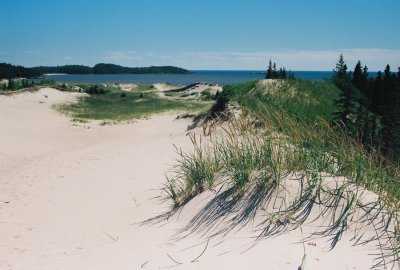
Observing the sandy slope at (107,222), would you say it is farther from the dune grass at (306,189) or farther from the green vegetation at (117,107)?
the green vegetation at (117,107)

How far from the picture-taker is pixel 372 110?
42062 millimetres

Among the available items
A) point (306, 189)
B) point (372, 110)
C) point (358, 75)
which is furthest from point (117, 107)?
point (358, 75)

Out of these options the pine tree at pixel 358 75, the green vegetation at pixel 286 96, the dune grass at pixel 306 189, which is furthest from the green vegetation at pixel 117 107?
the pine tree at pixel 358 75

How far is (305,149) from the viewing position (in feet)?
22.8

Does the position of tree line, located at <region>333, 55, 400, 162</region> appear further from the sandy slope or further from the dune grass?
the sandy slope

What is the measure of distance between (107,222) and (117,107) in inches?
1313

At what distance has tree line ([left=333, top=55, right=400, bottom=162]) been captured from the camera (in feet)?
68.3

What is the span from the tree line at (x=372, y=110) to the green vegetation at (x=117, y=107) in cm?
1160

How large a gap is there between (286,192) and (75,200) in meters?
6.56

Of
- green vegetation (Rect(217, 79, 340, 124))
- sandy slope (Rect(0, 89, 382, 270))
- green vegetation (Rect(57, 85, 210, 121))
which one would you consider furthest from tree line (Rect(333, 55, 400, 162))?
green vegetation (Rect(57, 85, 210, 121))

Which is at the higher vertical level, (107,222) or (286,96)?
(286,96)

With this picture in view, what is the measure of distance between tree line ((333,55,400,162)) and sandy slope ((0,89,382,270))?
2.94m

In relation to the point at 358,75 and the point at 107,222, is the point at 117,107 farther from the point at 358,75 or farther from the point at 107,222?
the point at 358,75

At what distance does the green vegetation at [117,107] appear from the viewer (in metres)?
34.5
